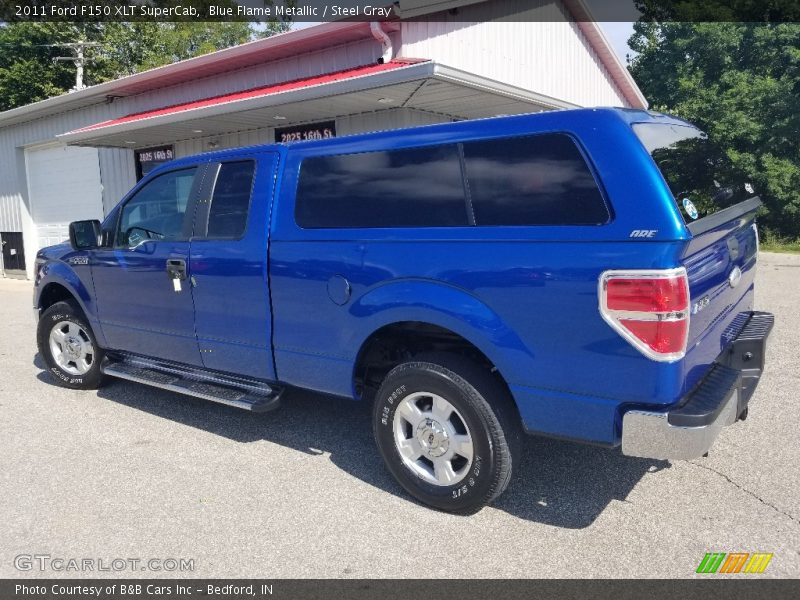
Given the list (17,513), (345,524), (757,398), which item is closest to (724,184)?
(757,398)

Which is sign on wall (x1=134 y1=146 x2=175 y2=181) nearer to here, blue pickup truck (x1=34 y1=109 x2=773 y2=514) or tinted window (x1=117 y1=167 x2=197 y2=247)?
tinted window (x1=117 y1=167 x2=197 y2=247)

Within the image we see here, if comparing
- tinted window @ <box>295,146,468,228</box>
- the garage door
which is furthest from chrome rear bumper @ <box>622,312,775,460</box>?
the garage door

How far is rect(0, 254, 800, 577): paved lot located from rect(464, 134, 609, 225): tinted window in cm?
158

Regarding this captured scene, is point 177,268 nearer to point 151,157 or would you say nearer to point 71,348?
point 71,348

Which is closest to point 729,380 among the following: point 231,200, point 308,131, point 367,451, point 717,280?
point 717,280

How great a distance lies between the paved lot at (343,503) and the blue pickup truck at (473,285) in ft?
1.15

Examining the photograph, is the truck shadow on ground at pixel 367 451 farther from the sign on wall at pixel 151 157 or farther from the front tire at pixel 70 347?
the sign on wall at pixel 151 157

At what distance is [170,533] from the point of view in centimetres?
325

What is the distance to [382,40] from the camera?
8211mm

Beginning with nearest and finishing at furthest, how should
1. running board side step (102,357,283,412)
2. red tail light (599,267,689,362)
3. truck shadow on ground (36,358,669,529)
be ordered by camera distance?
1. red tail light (599,267,689,362)
2. truck shadow on ground (36,358,669,529)
3. running board side step (102,357,283,412)

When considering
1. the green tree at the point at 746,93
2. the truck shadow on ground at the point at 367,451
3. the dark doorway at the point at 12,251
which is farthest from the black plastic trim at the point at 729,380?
the green tree at the point at 746,93

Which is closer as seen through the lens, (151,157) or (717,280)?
(717,280)

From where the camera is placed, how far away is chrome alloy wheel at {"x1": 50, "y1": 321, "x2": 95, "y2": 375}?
5590 millimetres

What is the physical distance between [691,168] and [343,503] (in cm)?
260
